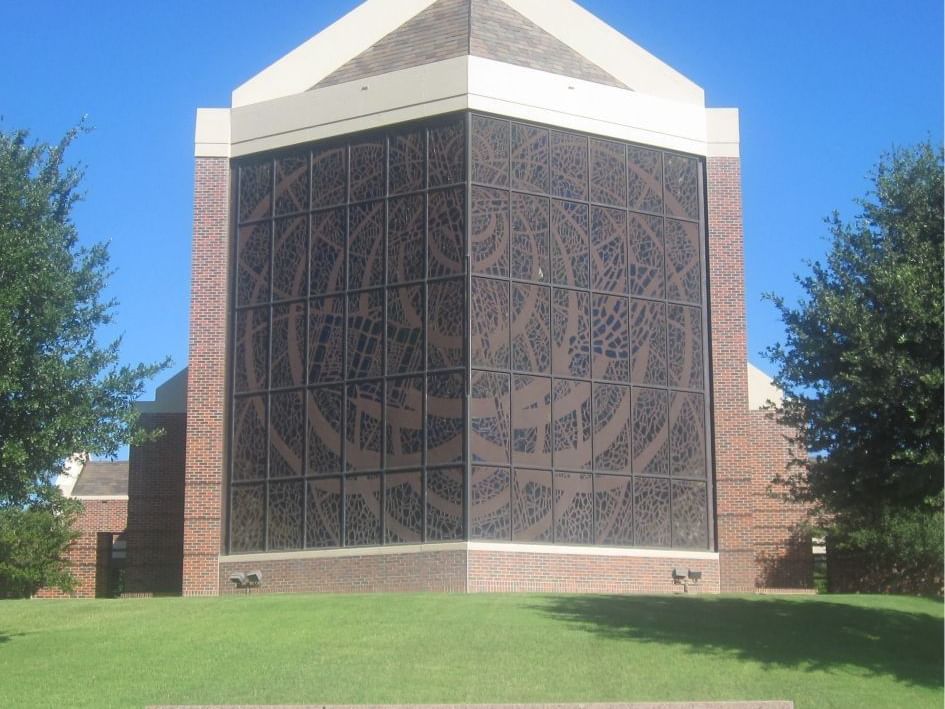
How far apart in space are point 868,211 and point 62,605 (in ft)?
55.6

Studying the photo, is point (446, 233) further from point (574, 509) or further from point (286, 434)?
point (574, 509)

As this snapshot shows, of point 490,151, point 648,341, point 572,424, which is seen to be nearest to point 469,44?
point 490,151

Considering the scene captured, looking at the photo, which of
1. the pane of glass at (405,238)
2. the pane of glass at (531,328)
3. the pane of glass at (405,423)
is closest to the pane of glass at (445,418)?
the pane of glass at (405,423)

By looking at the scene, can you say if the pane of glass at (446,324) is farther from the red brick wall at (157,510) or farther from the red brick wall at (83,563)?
the red brick wall at (83,563)

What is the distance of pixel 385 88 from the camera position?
108 ft

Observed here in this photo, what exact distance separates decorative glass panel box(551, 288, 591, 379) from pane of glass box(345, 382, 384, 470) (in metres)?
3.96

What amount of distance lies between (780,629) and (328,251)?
14520mm

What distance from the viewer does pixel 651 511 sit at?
32.4 meters

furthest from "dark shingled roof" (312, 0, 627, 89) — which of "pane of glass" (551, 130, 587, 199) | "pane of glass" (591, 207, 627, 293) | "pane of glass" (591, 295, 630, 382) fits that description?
"pane of glass" (591, 295, 630, 382)

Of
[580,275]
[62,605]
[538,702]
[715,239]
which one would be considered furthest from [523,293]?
[538,702]

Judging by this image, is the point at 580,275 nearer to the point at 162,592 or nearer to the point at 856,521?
the point at 856,521

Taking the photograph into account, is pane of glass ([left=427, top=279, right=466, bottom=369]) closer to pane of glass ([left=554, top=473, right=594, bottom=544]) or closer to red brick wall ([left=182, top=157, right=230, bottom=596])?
pane of glass ([left=554, top=473, right=594, bottom=544])

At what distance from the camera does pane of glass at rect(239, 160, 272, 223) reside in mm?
34250

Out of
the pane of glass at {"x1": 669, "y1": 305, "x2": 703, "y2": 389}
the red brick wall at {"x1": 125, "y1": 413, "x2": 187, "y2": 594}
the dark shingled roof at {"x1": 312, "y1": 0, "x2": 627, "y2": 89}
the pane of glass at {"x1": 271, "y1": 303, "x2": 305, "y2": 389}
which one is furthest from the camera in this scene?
the red brick wall at {"x1": 125, "y1": 413, "x2": 187, "y2": 594}
